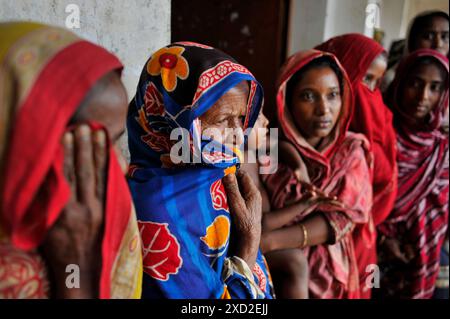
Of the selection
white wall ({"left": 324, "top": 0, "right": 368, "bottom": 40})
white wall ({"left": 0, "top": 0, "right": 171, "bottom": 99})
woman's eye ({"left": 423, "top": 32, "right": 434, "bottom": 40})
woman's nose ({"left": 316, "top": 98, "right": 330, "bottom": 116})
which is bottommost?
woman's nose ({"left": 316, "top": 98, "right": 330, "bottom": 116})

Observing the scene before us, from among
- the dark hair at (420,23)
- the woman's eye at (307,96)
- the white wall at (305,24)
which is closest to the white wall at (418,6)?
→ the dark hair at (420,23)

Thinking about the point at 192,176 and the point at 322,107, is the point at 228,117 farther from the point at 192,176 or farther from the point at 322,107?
the point at 322,107

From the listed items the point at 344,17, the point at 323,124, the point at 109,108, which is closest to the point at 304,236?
the point at 323,124

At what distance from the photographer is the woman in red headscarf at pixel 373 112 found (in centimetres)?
214

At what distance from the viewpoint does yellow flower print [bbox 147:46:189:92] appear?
1062mm

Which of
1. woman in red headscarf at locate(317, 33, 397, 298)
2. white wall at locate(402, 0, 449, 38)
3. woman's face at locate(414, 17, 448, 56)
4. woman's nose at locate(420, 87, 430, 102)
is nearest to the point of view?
woman in red headscarf at locate(317, 33, 397, 298)

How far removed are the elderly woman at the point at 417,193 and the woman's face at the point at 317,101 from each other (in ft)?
2.81

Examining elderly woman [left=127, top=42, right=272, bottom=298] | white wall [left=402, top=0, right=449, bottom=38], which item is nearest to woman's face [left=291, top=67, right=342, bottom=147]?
elderly woman [left=127, top=42, right=272, bottom=298]

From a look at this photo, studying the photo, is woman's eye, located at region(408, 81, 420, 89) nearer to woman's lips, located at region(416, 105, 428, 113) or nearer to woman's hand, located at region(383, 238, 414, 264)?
woman's lips, located at region(416, 105, 428, 113)

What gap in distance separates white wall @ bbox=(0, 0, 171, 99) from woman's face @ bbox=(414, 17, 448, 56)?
2299 mm

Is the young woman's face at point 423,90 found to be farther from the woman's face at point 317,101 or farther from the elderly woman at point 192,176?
the elderly woman at point 192,176
